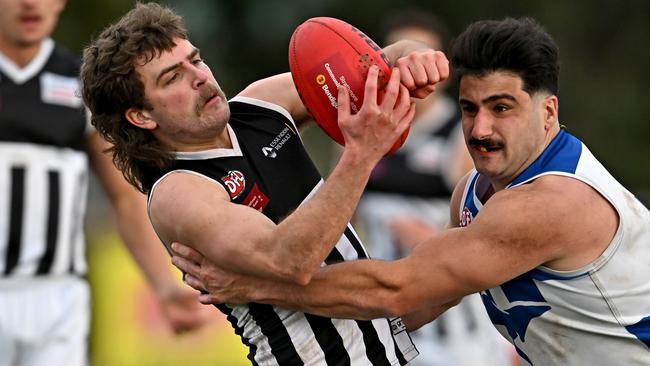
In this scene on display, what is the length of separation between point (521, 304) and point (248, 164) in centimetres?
112

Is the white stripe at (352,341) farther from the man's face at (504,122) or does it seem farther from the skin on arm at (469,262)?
the man's face at (504,122)

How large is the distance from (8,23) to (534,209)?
334cm

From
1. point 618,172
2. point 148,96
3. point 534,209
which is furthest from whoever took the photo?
point 618,172

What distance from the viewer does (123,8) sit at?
63.0ft

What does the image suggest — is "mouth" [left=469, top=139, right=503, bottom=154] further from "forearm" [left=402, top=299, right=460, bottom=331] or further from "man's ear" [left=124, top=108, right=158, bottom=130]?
"man's ear" [left=124, top=108, right=158, bottom=130]

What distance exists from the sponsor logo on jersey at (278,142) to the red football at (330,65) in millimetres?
260

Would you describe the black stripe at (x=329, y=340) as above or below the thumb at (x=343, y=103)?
below

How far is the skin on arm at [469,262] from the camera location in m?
4.27

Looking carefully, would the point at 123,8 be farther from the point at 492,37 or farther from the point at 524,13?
the point at 492,37

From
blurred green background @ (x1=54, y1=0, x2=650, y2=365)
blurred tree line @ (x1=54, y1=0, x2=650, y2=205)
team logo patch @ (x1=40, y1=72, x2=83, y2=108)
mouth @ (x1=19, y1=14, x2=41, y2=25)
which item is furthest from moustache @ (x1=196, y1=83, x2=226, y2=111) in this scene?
blurred tree line @ (x1=54, y1=0, x2=650, y2=205)

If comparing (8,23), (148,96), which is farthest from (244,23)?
(148,96)

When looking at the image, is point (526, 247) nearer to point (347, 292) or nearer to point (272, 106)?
point (347, 292)

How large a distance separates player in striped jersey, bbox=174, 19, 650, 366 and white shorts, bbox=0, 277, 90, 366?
216cm

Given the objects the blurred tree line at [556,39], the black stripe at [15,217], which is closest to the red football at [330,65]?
the black stripe at [15,217]
